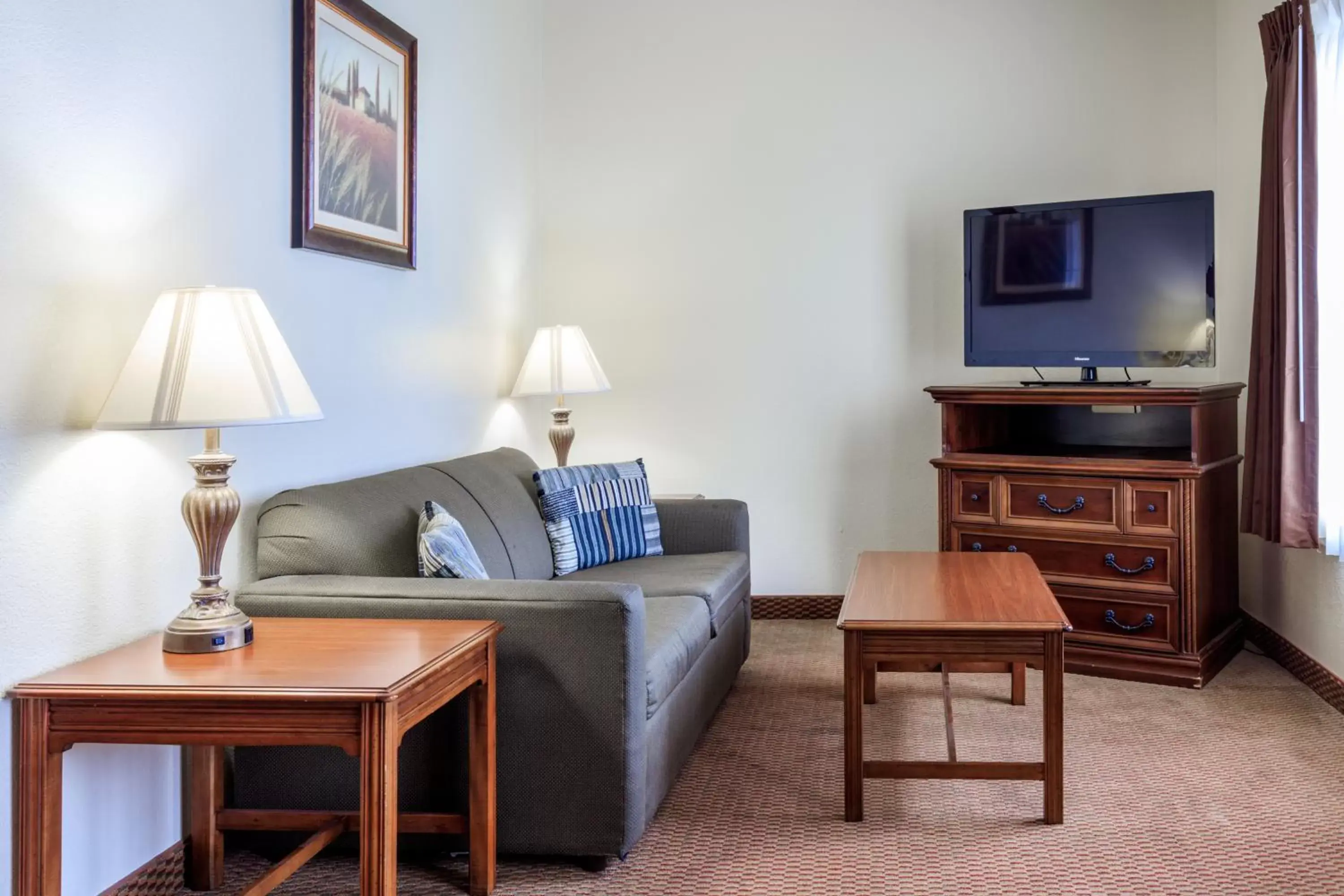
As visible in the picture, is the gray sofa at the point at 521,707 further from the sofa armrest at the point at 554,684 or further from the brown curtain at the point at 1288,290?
the brown curtain at the point at 1288,290

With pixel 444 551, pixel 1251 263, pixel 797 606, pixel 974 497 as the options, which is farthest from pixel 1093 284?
pixel 444 551

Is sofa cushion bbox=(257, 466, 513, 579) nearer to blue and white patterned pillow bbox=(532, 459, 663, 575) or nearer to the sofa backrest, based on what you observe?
the sofa backrest

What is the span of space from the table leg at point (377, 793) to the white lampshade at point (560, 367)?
263 centimetres

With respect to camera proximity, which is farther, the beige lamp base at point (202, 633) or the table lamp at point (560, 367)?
the table lamp at point (560, 367)

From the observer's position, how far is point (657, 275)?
207 inches

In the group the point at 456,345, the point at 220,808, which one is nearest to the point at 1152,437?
the point at 456,345

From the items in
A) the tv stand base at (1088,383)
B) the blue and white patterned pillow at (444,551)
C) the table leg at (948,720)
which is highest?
the tv stand base at (1088,383)

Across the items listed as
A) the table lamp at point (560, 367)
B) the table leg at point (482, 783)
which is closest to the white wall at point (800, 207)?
the table lamp at point (560, 367)

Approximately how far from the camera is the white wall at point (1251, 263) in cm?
389

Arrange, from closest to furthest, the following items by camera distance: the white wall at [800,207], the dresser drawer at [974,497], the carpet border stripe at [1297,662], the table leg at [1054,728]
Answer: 1. the table leg at [1054,728]
2. the carpet border stripe at [1297,662]
3. the dresser drawer at [974,497]
4. the white wall at [800,207]

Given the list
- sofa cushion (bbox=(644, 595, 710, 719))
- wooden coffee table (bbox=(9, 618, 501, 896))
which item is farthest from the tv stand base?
wooden coffee table (bbox=(9, 618, 501, 896))

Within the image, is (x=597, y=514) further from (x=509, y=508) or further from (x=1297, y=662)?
(x=1297, y=662)

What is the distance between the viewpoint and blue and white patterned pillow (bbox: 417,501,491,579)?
269 cm

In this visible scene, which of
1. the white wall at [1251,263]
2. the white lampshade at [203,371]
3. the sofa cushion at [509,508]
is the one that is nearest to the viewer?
the white lampshade at [203,371]
